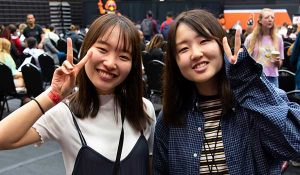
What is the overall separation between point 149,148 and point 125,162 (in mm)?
168

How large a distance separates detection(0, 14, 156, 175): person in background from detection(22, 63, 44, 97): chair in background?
4.17 metres

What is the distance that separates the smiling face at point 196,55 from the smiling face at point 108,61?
0.20m

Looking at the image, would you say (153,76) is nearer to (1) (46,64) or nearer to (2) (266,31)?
(2) (266,31)

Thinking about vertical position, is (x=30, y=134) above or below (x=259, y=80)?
below

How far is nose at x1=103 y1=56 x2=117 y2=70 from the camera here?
1330 millimetres

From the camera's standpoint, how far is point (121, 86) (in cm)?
148

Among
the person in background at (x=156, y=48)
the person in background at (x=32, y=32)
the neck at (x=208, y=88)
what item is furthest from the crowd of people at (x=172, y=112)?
the person in background at (x=32, y=32)

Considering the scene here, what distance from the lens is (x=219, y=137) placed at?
133 cm

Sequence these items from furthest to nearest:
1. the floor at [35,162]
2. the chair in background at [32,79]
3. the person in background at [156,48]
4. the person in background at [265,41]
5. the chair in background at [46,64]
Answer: the chair in background at [46,64] < the person in background at [156,48] < the chair in background at [32,79] < the person in background at [265,41] < the floor at [35,162]

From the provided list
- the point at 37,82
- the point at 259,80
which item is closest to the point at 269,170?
the point at 259,80

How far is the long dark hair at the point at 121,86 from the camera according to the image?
1383 mm

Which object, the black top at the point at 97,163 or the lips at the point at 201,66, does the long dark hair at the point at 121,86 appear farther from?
the lips at the point at 201,66

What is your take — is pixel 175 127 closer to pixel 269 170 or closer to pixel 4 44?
pixel 269 170

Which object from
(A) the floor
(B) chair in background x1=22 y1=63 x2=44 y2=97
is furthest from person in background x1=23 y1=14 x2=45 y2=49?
(A) the floor
